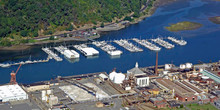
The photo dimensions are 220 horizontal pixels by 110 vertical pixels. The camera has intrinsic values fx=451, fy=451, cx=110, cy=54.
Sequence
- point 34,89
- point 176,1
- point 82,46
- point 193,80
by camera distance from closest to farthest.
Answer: point 34,89, point 193,80, point 82,46, point 176,1

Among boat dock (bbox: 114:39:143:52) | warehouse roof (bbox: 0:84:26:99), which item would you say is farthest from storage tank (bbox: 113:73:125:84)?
boat dock (bbox: 114:39:143:52)

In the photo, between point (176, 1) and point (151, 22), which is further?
point (176, 1)

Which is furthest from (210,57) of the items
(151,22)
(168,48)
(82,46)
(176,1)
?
(176,1)

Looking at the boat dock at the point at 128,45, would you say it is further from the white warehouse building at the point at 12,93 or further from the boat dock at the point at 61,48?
the white warehouse building at the point at 12,93

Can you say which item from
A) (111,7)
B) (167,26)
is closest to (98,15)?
(111,7)

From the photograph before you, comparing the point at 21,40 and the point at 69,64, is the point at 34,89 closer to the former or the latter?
the point at 69,64

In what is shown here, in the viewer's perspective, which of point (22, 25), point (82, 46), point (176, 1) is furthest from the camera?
point (176, 1)
